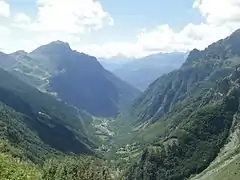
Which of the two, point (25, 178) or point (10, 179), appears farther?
point (25, 178)

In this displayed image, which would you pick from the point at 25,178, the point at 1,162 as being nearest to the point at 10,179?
the point at 25,178

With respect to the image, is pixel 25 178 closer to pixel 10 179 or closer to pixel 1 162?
pixel 10 179

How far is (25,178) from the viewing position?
10212 centimetres

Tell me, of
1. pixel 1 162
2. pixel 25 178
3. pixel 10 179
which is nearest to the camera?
pixel 10 179

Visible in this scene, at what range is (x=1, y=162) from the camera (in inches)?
4626

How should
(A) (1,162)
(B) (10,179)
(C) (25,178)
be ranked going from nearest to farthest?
(B) (10,179), (C) (25,178), (A) (1,162)

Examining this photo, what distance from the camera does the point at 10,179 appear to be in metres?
95.1

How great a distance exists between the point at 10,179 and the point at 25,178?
7349mm

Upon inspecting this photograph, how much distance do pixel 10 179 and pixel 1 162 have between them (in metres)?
23.7

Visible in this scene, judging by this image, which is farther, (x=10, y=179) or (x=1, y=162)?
(x=1, y=162)

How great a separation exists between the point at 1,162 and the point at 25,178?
18045 mm
